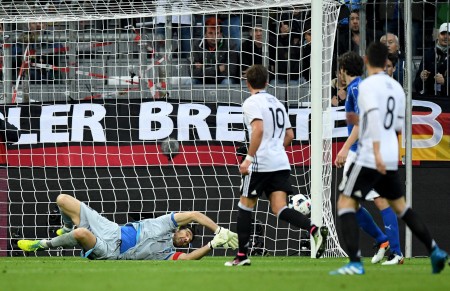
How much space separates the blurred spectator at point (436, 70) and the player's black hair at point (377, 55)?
19.3ft

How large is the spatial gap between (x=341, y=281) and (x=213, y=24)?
26.1 ft

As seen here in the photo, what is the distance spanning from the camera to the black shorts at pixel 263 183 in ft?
34.2

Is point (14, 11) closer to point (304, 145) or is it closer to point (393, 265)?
point (304, 145)

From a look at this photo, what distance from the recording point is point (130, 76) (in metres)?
15.4

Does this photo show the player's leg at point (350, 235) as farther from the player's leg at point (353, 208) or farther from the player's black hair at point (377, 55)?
the player's black hair at point (377, 55)

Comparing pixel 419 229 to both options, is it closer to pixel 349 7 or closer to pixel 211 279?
pixel 211 279

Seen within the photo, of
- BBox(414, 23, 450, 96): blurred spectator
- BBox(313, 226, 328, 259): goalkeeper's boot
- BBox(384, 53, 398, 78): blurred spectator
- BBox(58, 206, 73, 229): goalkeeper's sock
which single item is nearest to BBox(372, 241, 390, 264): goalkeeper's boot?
BBox(313, 226, 328, 259): goalkeeper's boot

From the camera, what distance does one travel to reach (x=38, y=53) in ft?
51.4

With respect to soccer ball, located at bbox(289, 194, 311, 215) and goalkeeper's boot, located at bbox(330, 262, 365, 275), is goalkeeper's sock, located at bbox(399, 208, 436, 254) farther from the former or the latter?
soccer ball, located at bbox(289, 194, 311, 215)

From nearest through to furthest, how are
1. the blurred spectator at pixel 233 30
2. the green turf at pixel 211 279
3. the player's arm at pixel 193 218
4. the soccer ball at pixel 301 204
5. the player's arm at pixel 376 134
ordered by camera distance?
the green turf at pixel 211 279
the player's arm at pixel 376 134
the player's arm at pixel 193 218
the soccer ball at pixel 301 204
the blurred spectator at pixel 233 30

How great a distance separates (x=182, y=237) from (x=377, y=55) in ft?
15.7

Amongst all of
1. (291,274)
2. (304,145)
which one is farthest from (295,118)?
(291,274)

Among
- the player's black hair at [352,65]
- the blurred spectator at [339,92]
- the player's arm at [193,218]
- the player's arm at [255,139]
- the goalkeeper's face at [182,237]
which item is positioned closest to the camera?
the player's arm at [255,139]

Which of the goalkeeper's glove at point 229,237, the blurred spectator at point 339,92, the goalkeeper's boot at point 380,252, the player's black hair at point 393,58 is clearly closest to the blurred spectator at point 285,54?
the blurred spectator at point 339,92
